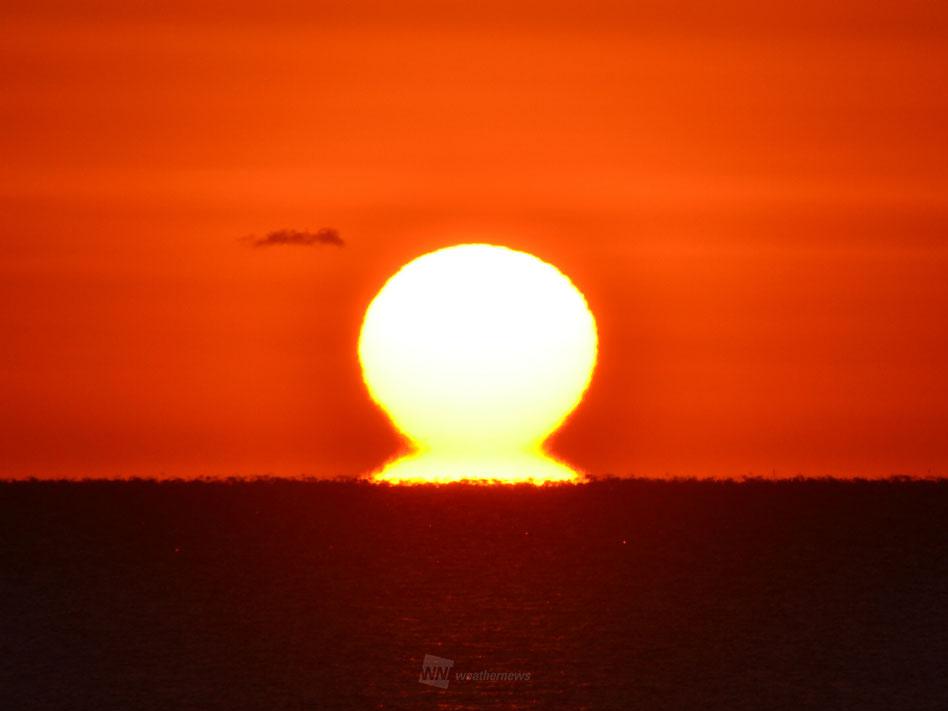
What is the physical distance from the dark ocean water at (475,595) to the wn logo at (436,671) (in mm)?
155

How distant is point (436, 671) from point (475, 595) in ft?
14.5

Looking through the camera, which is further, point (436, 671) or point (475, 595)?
point (475, 595)

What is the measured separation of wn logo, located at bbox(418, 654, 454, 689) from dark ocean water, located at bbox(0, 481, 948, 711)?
0.51ft

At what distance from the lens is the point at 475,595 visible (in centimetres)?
3128

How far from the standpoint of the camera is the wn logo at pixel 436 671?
86.7 feet

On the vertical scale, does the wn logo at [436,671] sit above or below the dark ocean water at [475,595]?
below

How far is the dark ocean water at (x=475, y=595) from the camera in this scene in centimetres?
2644

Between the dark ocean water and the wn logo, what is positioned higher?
the dark ocean water

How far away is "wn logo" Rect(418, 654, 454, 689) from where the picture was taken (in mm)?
26422

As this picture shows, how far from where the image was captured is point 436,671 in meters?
26.9

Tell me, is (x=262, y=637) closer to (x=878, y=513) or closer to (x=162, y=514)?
(x=162, y=514)

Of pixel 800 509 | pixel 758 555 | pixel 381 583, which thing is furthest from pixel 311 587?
pixel 800 509

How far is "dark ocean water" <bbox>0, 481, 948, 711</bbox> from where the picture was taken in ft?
86.7

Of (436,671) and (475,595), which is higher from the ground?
(475,595)
